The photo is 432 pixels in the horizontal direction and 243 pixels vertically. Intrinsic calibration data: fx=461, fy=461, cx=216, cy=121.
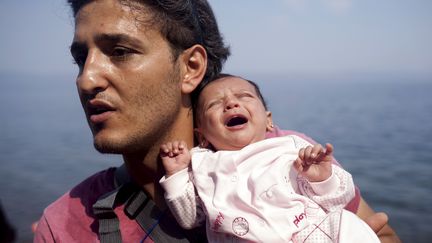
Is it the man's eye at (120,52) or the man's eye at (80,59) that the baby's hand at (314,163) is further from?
the man's eye at (80,59)

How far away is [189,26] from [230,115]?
0.75 metres

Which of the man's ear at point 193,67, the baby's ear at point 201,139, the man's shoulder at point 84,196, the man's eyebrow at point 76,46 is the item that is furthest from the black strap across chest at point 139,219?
the man's eyebrow at point 76,46

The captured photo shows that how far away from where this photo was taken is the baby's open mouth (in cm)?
288

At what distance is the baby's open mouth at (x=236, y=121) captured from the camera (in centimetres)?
288

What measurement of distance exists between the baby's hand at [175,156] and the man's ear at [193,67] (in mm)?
466

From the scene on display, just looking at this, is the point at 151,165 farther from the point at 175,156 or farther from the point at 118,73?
the point at 118,73

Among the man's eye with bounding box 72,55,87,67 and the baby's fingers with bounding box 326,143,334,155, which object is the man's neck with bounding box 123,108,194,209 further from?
the baby's fingers with bounding box 326,143,334,155

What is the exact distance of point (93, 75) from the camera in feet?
8.88

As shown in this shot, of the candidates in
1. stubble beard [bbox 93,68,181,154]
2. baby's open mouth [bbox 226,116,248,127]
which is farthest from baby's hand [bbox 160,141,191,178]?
baby's open mouth [bbox 226,116,248,127]

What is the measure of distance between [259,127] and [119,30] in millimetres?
1037

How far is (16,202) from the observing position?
1310 cm

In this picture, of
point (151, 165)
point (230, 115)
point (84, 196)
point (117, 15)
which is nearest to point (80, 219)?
point (84, 196)

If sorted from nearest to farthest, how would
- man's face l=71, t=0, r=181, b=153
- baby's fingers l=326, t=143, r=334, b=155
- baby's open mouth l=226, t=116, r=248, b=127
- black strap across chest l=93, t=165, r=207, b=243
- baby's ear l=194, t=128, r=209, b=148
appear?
1. baby's fingers l=326, t=143, r=334, b=155
2. black strap across chest l=93, t=165, r=207, b=243
3. man's face l=71, t=0, r=181, b=153
4. baby's open mouth l=226, t=116, r=248, b=127
5. baby's ear l=194, t=128, r=209, b=148

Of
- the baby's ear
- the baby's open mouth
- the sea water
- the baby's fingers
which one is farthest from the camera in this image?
the sea water
